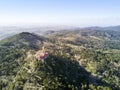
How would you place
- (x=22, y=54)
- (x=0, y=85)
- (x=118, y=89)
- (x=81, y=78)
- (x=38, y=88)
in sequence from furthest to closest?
(x=22, y=54) → (x=118, y=89) → (x=81, y=78) → (x=0, y=85) → (x=38, y=88)

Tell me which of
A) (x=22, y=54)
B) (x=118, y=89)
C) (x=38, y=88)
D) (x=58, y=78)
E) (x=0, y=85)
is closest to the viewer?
(x=38, y=88)

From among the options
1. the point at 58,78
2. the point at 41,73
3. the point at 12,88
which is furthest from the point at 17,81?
the point at 58,78

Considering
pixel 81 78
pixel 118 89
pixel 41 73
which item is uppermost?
pixel 41 73

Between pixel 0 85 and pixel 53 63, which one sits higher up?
pixel 53 63

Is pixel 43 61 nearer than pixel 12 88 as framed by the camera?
No

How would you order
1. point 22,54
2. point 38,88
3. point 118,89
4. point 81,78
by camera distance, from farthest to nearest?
point 22,54, point 118,89, point 81,78, point 38,88

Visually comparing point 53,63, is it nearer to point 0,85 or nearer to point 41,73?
point 41,73

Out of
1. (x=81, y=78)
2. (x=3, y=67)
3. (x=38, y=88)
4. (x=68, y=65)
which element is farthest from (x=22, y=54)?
(x=38, y=88)

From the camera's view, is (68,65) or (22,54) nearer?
(68,65)

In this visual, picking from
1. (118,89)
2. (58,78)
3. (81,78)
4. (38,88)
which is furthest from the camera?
(118,89)

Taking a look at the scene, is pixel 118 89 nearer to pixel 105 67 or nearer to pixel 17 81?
pixel 105 67
